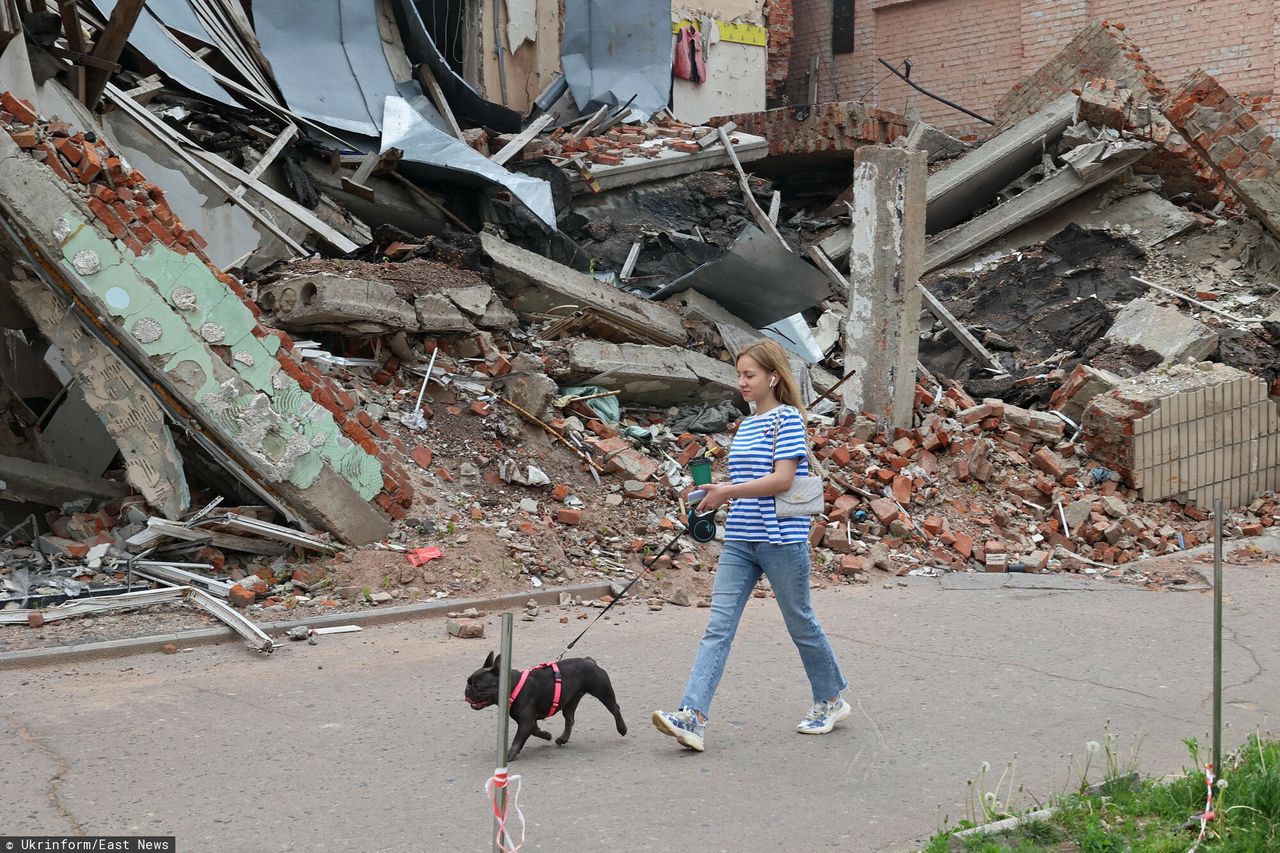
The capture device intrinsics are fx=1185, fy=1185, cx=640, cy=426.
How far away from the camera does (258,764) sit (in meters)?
4.42

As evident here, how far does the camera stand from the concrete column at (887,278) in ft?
35.0

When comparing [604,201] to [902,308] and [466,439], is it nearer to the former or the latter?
[902,308]

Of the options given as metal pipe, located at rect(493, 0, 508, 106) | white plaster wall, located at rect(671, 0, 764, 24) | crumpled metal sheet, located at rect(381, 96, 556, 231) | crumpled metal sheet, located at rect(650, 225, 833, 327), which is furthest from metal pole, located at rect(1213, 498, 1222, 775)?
white plaster wall, located at rect(671, 0, 764, 24)

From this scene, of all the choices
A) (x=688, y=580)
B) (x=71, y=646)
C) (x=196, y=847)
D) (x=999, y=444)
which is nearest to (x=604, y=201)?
(x=999, y=444)

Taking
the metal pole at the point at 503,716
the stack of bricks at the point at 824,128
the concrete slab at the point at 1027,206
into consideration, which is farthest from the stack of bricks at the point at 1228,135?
the metal pole at the point at 503,716

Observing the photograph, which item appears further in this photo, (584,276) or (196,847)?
(584,276)

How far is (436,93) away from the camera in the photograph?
14.8 m

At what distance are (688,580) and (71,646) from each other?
3849 millimetres

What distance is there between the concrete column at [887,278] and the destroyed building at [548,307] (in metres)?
0.04

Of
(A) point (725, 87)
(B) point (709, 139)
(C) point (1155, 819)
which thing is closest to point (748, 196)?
(B) point (709, 139)

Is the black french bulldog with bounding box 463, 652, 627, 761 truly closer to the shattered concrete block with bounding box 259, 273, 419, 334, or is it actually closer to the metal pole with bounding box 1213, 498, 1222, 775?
the metal pole with bounding box 1213, 498, 1222, 775

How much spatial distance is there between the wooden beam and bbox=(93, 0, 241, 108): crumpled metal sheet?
1.61 m

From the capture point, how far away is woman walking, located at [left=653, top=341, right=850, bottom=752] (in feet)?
15.0

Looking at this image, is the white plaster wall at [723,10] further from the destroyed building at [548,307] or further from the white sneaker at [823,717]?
the white sneaker at [823,717]
